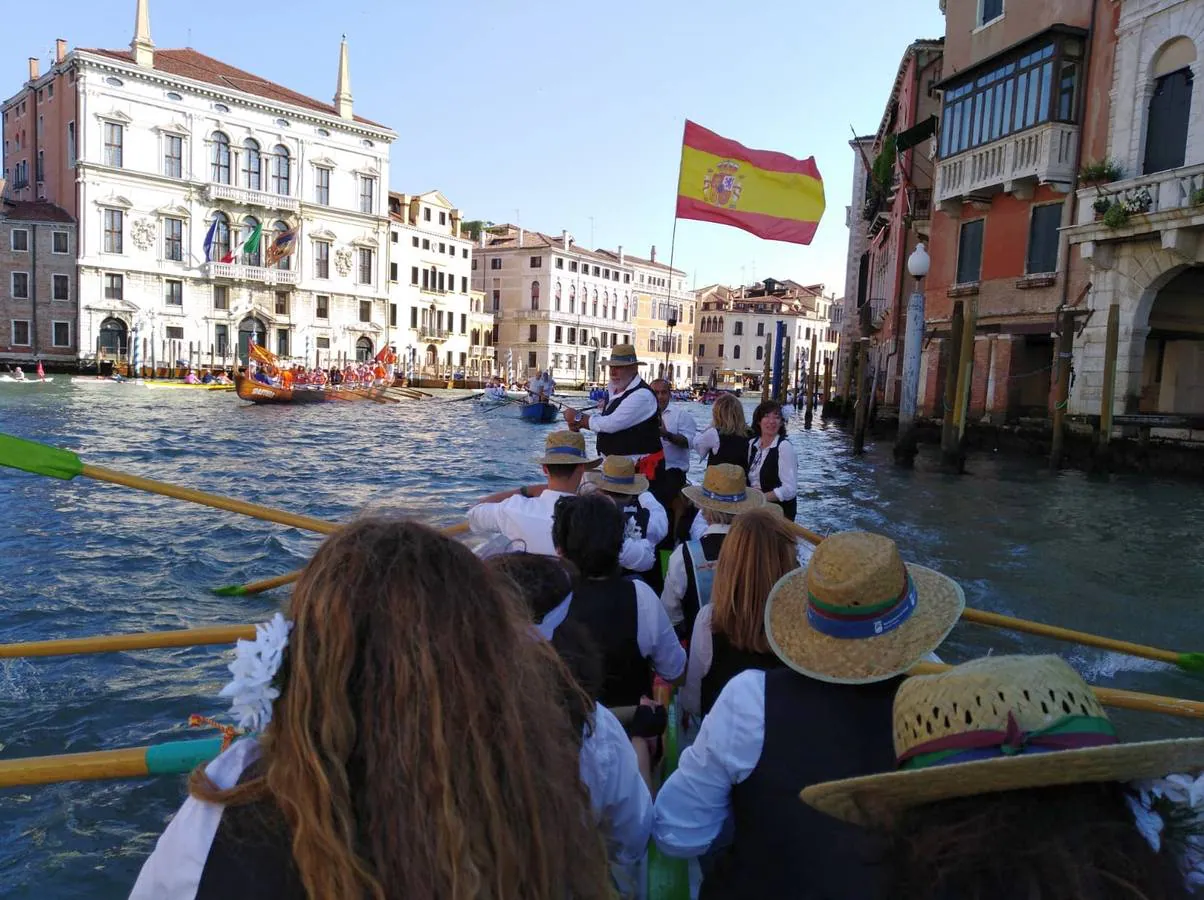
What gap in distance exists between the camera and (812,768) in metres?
1.48

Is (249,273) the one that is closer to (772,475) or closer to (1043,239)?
(1043,239)

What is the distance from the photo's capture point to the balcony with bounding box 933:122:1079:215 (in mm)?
14992

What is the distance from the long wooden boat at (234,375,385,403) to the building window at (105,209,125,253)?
13.0 m

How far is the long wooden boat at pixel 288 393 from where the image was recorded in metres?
27.6

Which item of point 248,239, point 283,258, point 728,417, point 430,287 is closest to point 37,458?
point 728,417

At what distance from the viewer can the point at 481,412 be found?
3106 cm

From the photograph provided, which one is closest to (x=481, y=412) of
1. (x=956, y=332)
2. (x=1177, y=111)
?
(x=956, y=332)

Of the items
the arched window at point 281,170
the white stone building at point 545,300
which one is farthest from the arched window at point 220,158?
the white stone building at point 545,300

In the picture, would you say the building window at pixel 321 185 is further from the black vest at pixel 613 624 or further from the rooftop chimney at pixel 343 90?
the black vest at pixel 613 624

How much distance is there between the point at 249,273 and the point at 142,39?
10.2 metres

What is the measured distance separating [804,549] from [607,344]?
→ 63.0 m

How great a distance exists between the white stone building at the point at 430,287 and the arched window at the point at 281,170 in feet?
19.6

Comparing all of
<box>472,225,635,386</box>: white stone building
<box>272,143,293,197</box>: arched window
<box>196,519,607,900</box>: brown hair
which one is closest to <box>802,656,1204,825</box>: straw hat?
<box>196,519,607,900</box>: brown hair

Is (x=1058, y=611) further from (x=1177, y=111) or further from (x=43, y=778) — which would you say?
(x=1177, y=111)
